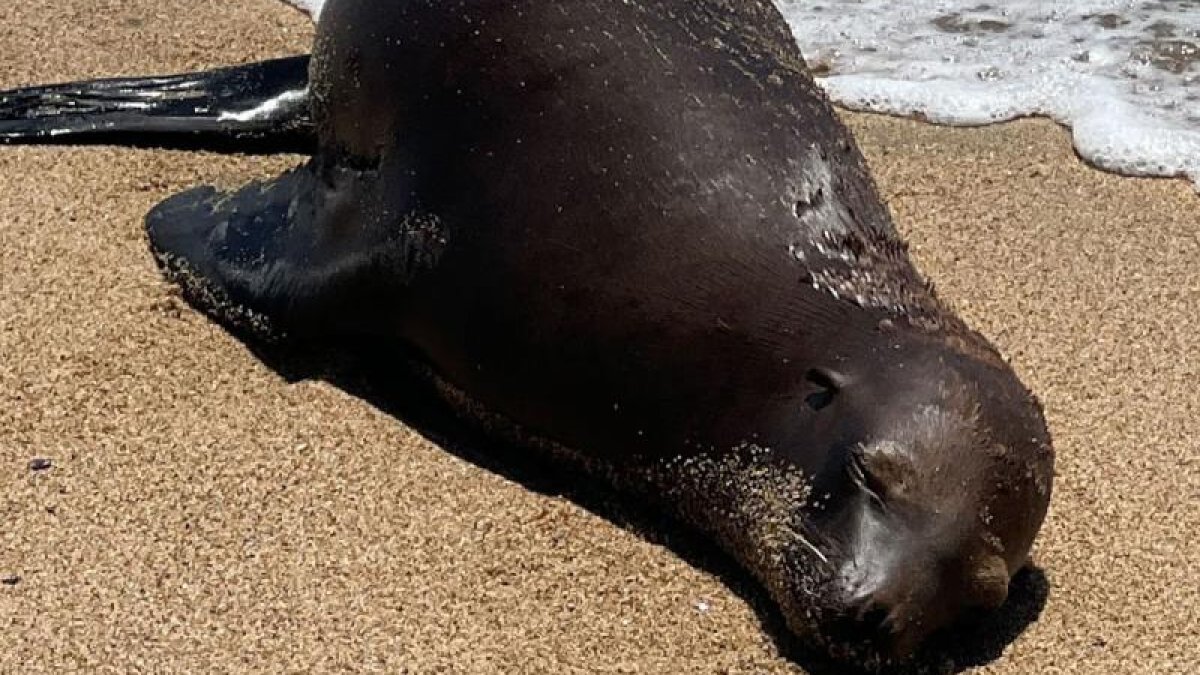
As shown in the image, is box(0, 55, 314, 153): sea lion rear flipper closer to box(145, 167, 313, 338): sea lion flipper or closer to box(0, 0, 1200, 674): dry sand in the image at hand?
box(0, 0, 1200, 674): dry sand

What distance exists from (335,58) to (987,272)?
204cm

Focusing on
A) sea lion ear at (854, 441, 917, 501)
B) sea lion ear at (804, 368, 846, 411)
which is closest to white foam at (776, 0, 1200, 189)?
sea lion ear at (804, 368, 846, 411)

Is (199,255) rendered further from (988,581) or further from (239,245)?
(988,581)

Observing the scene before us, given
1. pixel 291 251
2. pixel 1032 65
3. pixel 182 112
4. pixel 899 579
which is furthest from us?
pixel 1032 65

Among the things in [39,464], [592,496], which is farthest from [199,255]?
[592,496]

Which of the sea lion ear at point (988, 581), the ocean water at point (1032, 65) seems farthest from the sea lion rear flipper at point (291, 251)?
the ocean water at point (1032, 65)

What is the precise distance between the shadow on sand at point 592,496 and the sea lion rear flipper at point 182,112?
1094 mm

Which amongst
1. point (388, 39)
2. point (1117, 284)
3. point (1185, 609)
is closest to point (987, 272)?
point (1117, 284)

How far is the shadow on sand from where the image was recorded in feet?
12.2

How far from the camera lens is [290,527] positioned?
404 cm

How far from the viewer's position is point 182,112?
573 centimetres

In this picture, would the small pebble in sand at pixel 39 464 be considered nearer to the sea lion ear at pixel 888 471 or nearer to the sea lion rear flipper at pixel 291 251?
the sea lion rear flipper at pixel 291 251

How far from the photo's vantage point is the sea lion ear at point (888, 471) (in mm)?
3490

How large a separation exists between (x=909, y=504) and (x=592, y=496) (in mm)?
911
